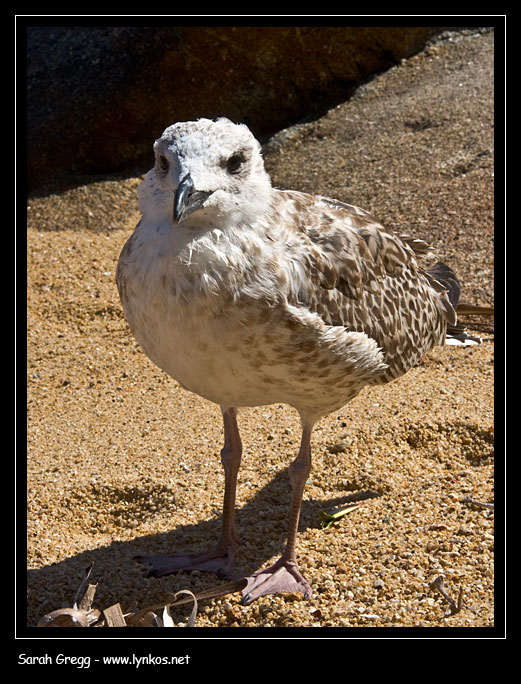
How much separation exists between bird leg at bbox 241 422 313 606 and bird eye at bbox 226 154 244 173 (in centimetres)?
136

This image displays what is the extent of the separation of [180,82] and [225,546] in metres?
6.76

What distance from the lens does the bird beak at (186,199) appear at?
9.86 ft

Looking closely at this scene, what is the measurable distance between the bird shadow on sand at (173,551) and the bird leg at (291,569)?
5.3 inches

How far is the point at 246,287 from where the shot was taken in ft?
10.8

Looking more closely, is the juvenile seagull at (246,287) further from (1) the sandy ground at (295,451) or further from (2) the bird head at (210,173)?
(1) the sandy ground at (295,451)

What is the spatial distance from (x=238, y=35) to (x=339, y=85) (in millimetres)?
1325

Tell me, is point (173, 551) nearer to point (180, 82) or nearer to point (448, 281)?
point (448, 281)

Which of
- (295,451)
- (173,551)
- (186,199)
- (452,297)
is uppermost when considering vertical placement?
(186,199)

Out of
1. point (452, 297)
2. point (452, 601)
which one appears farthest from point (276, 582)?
point (452, 297)

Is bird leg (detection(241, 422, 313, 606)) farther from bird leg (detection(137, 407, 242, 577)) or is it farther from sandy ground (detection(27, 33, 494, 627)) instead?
bird leg (detection(137, 407, 242, 577))

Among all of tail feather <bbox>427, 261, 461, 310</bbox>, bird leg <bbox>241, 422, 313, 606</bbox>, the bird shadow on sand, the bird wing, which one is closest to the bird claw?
bird leg <bbox>241, 422, 313, 606</bbox>

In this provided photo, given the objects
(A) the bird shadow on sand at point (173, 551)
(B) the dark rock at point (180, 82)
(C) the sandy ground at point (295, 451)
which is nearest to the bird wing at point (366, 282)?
(C) the sandy ground at point (295, 451)
